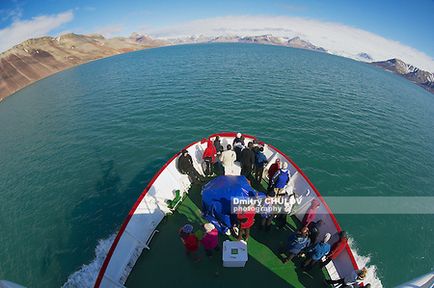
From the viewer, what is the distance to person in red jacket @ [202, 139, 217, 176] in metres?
12.3

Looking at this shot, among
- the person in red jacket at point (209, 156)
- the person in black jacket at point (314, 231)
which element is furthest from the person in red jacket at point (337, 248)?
the person in red jacket at point (209, 156)

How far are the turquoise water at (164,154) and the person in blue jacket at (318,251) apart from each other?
713cm

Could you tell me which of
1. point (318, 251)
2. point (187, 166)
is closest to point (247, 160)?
point (187, 166)

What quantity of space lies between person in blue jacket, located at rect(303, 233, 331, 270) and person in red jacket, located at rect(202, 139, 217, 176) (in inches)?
259

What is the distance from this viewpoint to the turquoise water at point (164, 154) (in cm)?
1341

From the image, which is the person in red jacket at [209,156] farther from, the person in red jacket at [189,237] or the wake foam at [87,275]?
the wake foam at [87,275]

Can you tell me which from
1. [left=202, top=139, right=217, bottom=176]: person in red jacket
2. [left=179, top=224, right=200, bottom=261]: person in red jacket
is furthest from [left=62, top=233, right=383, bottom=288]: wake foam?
[left=202, top=139, right=217, bottom=176]: person in red jacket

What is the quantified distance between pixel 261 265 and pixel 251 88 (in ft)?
122

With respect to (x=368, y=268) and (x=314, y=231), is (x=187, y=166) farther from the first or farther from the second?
(x=368, y=268)

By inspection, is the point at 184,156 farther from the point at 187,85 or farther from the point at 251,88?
the point at 187,85

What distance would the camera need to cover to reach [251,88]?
41.8m

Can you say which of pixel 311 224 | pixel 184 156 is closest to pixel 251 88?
pixel 184 156

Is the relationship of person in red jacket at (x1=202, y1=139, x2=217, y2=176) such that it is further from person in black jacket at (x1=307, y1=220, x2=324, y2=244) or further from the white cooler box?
person in black jacket at (x1=307, y1=220, x2=324, y2=244)

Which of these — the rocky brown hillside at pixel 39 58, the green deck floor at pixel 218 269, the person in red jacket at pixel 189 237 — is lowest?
the green deck floor at pixel 218 269
